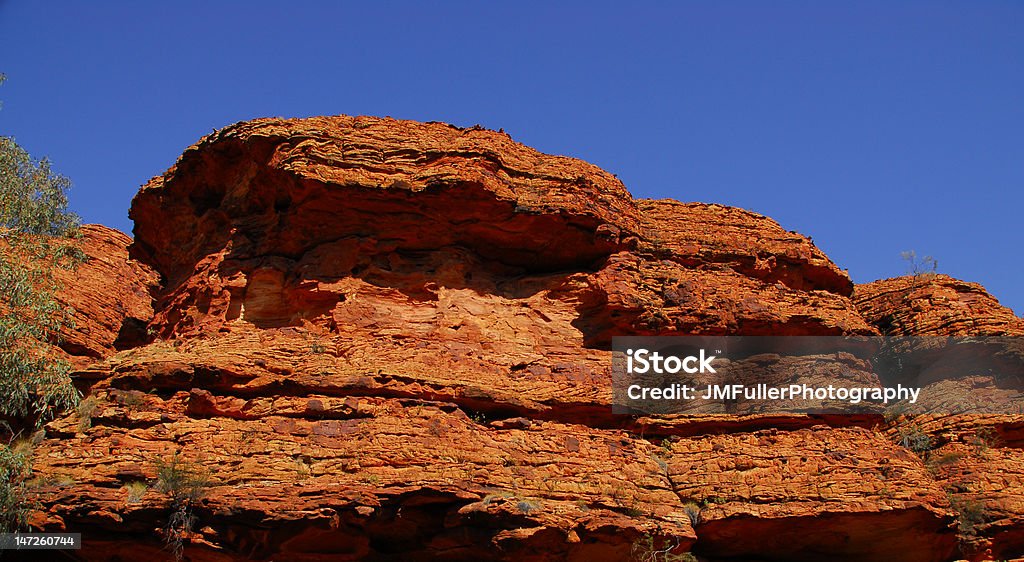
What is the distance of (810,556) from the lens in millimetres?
21375

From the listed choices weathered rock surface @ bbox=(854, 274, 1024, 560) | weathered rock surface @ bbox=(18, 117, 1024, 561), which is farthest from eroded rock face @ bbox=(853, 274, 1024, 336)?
weathered rock surface @ bbox=(18, 117, 1024, 561)

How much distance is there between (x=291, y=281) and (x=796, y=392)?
11.7m

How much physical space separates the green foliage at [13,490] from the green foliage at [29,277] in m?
1.24

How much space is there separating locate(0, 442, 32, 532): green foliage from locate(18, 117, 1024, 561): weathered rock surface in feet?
1.04

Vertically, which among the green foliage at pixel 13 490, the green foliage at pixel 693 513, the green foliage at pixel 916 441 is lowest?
the green foliage at pixel 13 490

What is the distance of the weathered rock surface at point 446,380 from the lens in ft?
60.9

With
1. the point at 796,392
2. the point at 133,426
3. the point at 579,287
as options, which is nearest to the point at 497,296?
the point at 579,287

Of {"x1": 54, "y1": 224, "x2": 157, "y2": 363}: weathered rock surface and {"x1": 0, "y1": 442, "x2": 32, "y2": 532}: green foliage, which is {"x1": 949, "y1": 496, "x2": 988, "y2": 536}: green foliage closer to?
{"x1": 0, "y1": 442, "x2": 32, "y2": 532}: green foliage

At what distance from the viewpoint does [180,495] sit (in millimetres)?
17766

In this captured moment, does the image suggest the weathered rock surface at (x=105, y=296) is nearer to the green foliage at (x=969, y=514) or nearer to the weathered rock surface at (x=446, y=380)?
the weathered rock surface at (x=446, y=380)

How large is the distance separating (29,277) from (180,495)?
5.92m

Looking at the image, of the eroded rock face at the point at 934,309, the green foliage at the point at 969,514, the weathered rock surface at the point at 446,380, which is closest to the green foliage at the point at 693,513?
the weathered rock surface at the point at 446,380

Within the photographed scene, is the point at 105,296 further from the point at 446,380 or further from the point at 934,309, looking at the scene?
the point at 934,309

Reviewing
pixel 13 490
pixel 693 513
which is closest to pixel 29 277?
pixel 13 490
